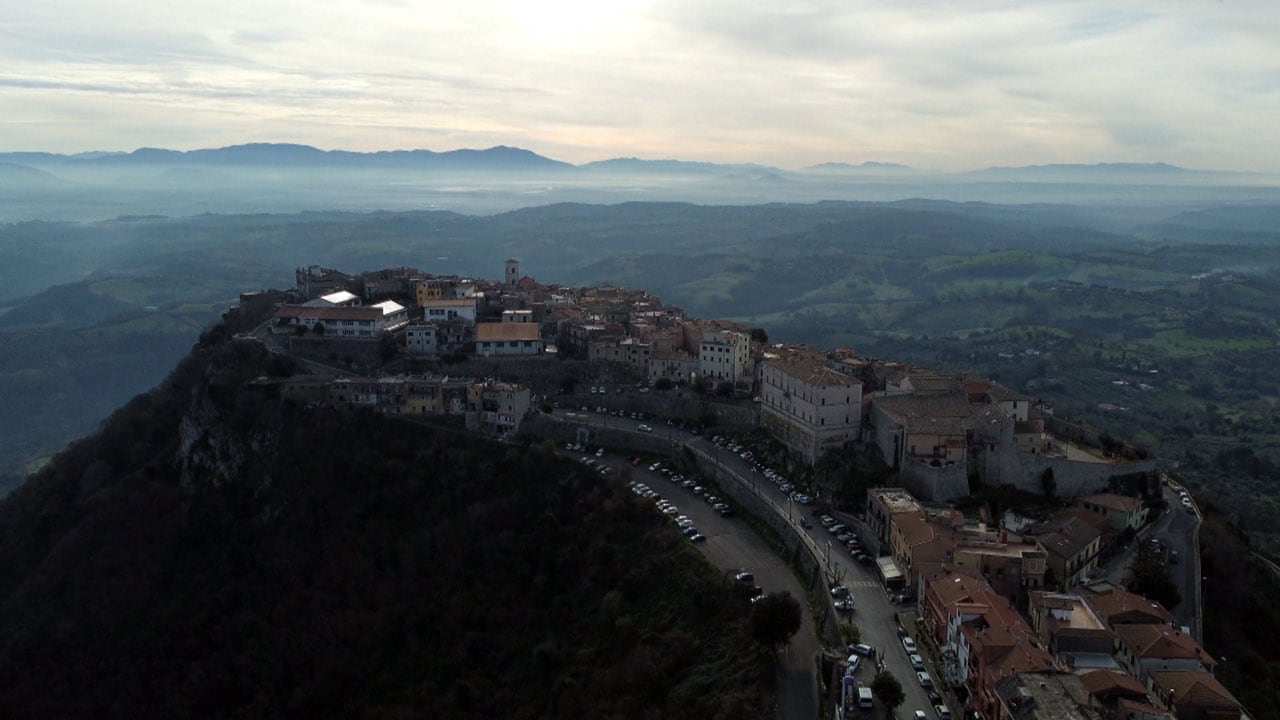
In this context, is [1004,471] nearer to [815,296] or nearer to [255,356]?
[255,356]

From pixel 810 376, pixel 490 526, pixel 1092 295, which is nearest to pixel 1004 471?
pixel 810 376

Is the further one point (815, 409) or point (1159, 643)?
point (815, 409)

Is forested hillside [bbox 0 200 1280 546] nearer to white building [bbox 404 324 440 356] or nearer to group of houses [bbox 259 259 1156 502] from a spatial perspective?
group of houses [bbox 259 259 1156 502]

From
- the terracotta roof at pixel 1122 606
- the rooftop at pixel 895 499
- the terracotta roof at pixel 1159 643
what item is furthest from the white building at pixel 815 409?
the terracotta roof at pixel 1159 643

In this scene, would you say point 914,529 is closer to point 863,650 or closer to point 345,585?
point 863,650

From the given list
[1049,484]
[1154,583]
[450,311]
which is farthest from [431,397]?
[1154,583]

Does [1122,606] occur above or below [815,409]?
below
